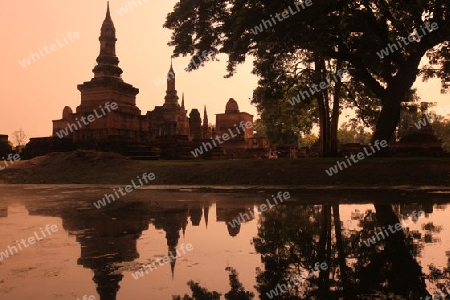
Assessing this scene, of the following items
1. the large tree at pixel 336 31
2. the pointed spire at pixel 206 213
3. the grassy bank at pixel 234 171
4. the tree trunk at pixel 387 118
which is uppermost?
the large tree at pixel 336 31

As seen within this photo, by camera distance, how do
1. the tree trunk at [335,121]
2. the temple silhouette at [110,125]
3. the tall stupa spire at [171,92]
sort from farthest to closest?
1. the tall stupa spire at [171,92]
2. the temple silhouette at [110,125]
3. the tree trunk at [335,121]

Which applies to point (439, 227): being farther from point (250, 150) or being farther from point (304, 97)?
point (250, 150)

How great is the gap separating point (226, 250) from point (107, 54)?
2318cm

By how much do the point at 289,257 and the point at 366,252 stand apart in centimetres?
87

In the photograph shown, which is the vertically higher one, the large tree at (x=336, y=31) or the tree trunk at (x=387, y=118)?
the large tree at (x=336, y=31)

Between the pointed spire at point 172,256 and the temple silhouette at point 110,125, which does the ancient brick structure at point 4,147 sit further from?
the pointed spire at point 172,256

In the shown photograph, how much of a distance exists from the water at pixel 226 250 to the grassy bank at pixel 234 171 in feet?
16.8

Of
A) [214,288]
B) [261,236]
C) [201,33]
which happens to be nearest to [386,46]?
[201,33]

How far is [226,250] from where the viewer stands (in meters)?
4.57

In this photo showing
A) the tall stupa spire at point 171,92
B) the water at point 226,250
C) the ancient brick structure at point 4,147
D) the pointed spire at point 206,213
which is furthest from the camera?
the tall stupa spire at point 171,92

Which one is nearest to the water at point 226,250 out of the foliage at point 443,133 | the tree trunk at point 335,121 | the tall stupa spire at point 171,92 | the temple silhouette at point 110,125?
the tree trunk at point 335,121

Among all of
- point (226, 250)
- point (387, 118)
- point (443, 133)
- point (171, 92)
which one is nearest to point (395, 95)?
point (387, 118)

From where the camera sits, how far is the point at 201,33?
18.0 metres

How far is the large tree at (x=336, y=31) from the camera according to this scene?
46.3ft
